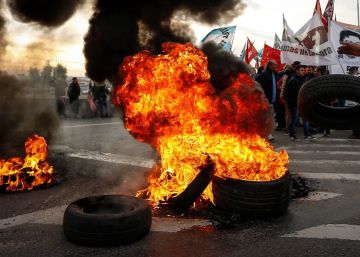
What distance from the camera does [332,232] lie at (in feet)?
14.6

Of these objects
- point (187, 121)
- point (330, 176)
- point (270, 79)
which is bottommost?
point (330, 176)

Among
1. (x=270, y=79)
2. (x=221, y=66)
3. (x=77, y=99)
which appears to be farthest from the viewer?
(x=77, y=99)

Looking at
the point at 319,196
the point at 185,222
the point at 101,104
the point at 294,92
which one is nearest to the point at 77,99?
the point at 101,104

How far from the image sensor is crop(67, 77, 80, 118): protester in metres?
19.1

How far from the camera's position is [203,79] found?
588cm

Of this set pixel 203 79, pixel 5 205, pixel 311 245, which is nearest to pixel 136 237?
pixel 311 245

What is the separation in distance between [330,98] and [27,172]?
468cm

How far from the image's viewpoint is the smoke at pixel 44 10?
7.16m

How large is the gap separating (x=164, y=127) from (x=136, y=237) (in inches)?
75.1

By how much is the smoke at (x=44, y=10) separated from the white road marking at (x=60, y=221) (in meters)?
3.90

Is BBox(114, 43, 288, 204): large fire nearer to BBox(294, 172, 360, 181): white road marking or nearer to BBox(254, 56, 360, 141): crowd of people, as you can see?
BBox(294, 172, 360, 181): white road marking

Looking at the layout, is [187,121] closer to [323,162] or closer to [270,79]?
[323,162]

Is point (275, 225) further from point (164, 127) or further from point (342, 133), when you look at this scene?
point (342, 133)

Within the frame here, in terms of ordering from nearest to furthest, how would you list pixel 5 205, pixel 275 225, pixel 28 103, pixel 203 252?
pixel 203 252
pixel 275 225
pixel 5 205
pixel 28 103
